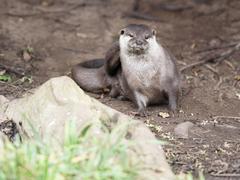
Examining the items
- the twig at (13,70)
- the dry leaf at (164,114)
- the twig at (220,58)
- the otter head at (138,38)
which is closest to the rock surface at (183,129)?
the dry leaf at (164,114)

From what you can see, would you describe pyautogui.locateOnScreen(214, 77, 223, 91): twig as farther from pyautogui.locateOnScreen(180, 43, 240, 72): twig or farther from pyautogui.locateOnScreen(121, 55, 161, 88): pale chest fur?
pyautogui.locateOnScreen(121, 55, 161, 88): pale chest fur

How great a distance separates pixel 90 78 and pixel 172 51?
1171 millimetres

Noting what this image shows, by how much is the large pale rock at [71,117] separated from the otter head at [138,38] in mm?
1387

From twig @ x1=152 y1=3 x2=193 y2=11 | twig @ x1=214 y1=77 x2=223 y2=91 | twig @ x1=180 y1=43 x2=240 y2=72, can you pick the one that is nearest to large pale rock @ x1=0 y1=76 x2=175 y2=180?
twig @ x1=214 y1=77 x2=223 y2=91

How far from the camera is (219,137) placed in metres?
5.82

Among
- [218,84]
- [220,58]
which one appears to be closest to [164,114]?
[218,84]

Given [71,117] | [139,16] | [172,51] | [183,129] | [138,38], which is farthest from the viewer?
[139,16]

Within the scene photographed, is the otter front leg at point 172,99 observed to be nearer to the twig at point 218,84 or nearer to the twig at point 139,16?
the twig at point 218,84

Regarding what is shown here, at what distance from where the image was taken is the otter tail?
721 cm

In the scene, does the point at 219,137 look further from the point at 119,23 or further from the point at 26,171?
the point at 119,23

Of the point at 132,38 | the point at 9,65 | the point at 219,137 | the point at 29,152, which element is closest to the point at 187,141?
the point at 219,137

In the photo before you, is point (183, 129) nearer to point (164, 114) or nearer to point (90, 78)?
point (164, 114)

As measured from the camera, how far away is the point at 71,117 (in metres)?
4.88

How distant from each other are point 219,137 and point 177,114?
774 mm
